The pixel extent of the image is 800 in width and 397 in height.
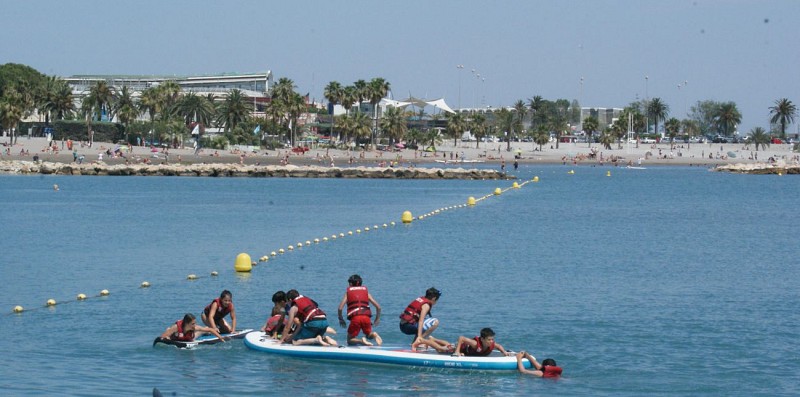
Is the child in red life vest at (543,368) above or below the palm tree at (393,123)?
below

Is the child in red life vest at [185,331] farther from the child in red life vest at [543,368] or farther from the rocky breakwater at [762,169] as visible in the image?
the rocky breakwater at [762,169]

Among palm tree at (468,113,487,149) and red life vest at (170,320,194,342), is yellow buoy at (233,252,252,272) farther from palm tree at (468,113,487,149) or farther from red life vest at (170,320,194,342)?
palm tree at (468,113,487,149)

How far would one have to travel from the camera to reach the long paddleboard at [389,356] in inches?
874

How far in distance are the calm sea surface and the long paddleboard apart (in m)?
0.19

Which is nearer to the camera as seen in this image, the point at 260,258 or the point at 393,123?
the point at 260,258

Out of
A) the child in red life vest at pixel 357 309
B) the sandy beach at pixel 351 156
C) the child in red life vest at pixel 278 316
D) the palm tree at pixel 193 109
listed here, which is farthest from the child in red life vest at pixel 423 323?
the palm tree at pixel 193 109

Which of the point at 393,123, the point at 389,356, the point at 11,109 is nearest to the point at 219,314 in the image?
the point at 389,356

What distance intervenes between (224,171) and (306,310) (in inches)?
3752

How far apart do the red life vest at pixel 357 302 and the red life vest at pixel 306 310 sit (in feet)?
2.16

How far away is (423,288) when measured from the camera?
34156mm

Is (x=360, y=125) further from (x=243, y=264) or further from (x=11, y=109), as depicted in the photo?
(x=243, y=264)

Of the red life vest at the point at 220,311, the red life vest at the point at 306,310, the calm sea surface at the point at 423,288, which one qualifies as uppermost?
the red life vest at the point at 306,310

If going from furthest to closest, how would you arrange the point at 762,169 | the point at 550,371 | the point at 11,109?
the point at 762,169 → the point at 11,109 → the point at 550,371

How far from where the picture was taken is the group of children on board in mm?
22266
